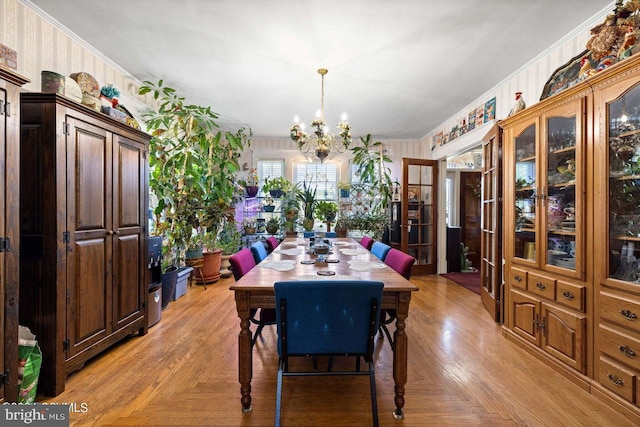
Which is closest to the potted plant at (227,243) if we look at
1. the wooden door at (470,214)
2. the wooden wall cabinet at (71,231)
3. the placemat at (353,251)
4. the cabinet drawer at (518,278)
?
the wooden wall cabinet at (71,231)

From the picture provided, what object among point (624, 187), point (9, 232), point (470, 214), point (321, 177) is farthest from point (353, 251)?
point (470, 214)

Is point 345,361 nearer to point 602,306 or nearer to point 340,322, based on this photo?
point 340,322

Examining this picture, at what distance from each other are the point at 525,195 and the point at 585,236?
67 centimetres

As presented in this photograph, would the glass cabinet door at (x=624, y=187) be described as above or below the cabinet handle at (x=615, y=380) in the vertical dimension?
above

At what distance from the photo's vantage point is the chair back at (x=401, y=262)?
2.00m

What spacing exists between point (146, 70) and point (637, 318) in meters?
4.46

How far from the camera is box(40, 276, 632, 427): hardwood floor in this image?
1535 millimetres

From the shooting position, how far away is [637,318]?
4.94 feet

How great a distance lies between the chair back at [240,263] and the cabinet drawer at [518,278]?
7.68 feet

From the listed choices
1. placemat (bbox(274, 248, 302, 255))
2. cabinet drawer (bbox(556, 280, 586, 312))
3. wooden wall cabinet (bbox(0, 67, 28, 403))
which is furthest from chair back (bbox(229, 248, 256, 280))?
cabinet drawer (bbox(556, 280, 586, 312))

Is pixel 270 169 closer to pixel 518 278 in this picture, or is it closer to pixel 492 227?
pixel 492 227

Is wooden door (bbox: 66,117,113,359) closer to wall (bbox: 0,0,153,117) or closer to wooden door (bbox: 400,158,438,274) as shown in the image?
wall (bbox: 0,0,153,117)

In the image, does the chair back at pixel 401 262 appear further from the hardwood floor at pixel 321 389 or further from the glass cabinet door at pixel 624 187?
the glass cabinet door at pixel 624 187

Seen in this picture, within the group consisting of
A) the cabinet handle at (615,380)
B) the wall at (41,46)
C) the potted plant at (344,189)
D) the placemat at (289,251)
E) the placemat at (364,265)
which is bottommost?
the cabinet handle at (615,380)
